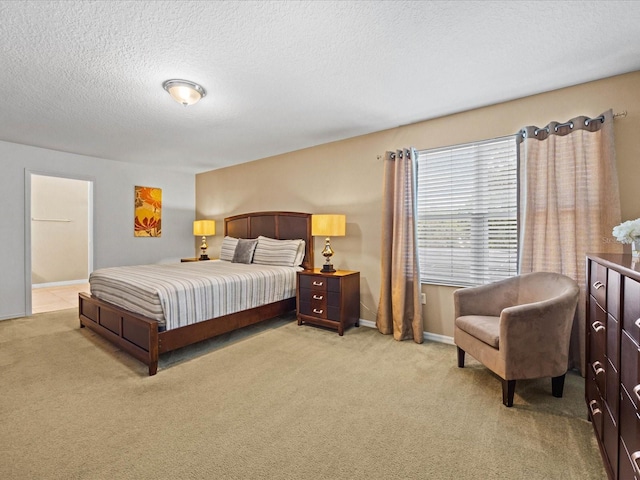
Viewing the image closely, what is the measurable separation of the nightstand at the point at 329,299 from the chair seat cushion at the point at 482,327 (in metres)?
1.37

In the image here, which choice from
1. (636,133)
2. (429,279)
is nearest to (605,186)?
(636,133)

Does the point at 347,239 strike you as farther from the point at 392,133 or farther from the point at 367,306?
the point at 392,133

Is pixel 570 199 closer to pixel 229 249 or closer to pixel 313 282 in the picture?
pixel 313 282

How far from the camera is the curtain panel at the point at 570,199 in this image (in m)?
2.47

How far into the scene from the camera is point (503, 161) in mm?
3023

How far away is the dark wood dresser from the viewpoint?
114cm

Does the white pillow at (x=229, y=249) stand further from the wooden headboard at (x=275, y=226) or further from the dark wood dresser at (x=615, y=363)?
the dark wood dresser at (x=615, y=363)

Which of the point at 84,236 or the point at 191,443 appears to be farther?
the point at 84,236

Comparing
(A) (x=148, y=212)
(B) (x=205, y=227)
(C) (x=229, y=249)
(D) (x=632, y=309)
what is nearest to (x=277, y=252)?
(C) (x=229, y=249)

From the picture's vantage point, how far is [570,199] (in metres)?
2.61

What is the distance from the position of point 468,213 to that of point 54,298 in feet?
22.6

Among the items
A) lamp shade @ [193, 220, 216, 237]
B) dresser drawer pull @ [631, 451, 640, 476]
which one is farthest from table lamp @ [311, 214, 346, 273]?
dresser drawer pull @ [631, 451, 640, 476]

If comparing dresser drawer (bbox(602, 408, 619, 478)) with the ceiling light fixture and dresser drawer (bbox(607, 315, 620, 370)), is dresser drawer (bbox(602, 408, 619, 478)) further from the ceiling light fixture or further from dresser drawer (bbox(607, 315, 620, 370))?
the ceiling light fixture

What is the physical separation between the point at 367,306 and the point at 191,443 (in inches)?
104
